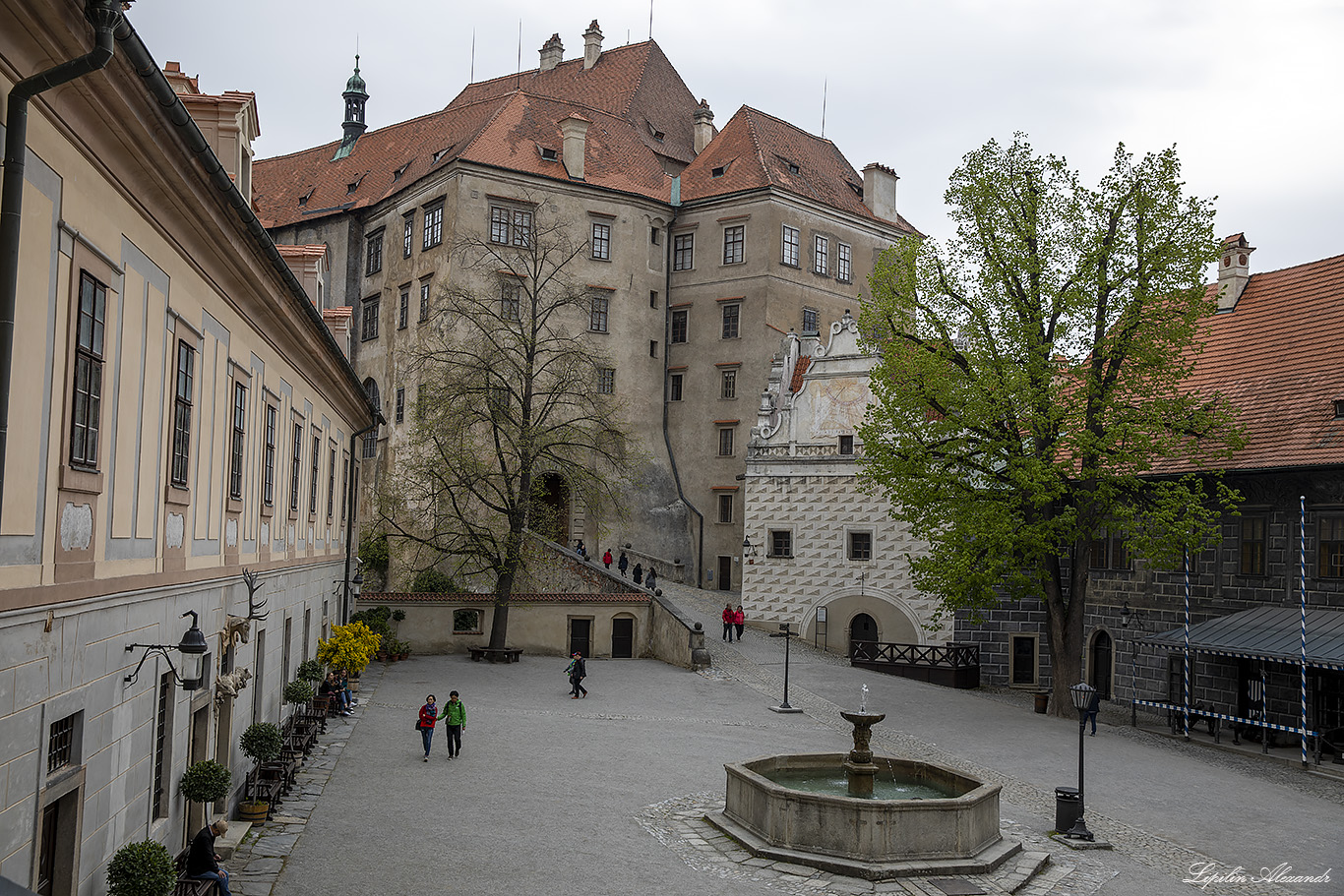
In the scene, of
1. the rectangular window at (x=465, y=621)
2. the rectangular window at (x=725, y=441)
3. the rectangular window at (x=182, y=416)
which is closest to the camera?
the rectangular window at (x=182, y=416)

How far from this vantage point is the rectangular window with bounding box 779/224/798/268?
52.7 m

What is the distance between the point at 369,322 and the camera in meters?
55.5

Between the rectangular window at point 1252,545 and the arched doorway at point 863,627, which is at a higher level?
the rectangular window at point 1252,545

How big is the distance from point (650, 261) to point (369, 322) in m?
13.6

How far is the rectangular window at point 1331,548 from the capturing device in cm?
2570

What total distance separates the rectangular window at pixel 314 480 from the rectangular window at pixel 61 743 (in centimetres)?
1372

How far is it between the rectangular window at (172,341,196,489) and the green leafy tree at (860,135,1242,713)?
63.4ft

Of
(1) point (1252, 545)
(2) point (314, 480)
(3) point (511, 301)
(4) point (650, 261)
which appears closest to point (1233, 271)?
(1) point (1252, 545)

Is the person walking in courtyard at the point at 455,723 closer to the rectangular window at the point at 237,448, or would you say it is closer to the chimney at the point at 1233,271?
the rectangular window at the point at 237,448

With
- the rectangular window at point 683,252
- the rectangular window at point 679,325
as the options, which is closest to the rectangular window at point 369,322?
the rectangular window at point 679,325

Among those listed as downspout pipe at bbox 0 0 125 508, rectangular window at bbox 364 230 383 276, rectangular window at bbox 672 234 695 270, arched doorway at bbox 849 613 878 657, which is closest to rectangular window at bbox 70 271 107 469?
downspout pipe at bbox 0 0 125 508

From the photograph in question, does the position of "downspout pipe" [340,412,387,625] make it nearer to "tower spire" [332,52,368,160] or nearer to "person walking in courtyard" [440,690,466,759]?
"person walking in courtyard" [440,690,466,759]

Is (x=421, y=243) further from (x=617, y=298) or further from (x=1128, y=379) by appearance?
(x=1128, y=379)

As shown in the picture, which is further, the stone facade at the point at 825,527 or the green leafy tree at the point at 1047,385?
the stone facade at the point at 825,527
